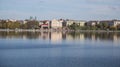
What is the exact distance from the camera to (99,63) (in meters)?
11.5

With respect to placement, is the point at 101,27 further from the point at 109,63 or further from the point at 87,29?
the point at 109,63

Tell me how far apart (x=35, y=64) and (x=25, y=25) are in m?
58.2

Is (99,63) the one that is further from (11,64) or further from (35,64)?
(11,64)

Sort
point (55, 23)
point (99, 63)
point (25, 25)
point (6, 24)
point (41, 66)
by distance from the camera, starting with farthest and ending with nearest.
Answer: point (55, 23), point (25, 25), point (6, 24), point (99, 63), point (41, 66)

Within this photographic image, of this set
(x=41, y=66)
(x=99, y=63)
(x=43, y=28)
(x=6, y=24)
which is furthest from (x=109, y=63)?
(x=43, y=28)

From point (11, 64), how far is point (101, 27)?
2341 inches

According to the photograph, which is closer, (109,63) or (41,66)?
(41,66)

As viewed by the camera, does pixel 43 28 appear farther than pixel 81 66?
Yes

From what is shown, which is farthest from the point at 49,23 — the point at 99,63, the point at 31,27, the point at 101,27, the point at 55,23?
the point at 99,63

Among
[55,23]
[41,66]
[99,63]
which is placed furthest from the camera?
[55,23]

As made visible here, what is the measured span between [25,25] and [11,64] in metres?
58.1

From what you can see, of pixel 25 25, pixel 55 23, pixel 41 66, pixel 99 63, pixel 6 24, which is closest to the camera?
pixel 41 66

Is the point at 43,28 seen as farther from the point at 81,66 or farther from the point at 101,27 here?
the point at 81,66

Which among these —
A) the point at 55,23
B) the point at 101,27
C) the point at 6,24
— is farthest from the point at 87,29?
the point at 6,24
